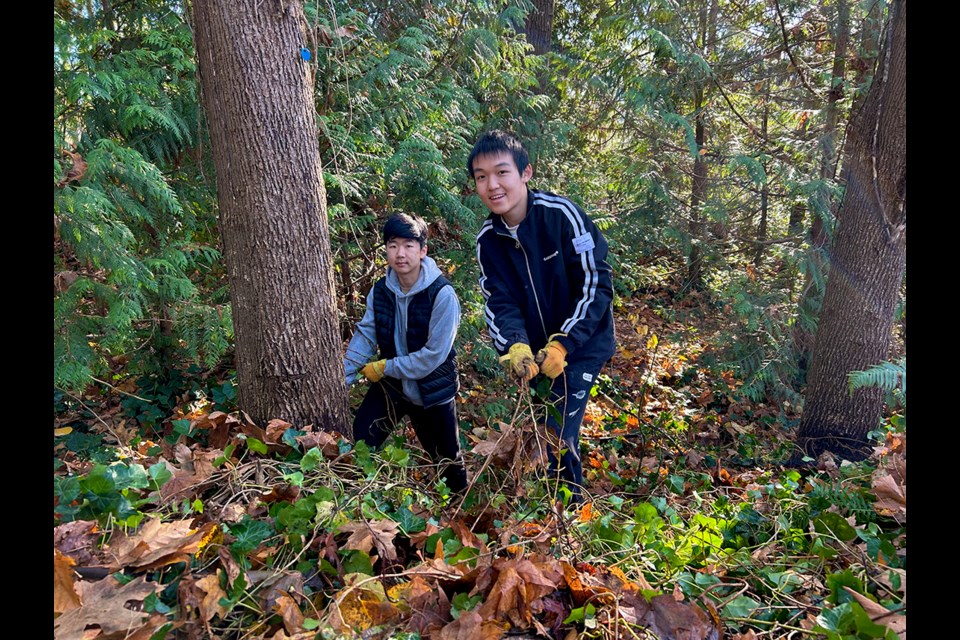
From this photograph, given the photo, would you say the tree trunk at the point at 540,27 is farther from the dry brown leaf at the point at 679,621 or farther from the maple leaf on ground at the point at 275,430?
the dry brown leaf at the point at 679,621

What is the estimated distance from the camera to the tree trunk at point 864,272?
413 cm

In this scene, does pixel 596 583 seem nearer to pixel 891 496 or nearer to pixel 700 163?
pixel 891 496

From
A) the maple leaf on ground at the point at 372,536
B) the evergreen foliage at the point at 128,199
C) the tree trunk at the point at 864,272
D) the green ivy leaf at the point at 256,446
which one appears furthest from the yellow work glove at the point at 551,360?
the tree trunk at the point at 864,272

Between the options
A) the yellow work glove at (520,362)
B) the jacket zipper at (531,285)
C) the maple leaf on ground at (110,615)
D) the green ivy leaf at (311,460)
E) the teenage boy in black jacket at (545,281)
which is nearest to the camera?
the maple leaf on ground at (110,615)

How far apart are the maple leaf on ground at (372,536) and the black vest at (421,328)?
1515mm

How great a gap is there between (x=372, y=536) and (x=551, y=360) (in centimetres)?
143

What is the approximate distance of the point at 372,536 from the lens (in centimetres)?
201

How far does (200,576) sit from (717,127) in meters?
9.65

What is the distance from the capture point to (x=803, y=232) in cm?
684

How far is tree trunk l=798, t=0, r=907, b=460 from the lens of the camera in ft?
13.6

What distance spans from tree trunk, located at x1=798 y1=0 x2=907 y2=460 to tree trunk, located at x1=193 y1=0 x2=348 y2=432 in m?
4.07

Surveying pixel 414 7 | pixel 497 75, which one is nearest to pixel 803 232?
pixel 497 75

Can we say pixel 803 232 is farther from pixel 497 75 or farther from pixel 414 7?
pixel 414 7

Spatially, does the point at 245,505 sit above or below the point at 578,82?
below
